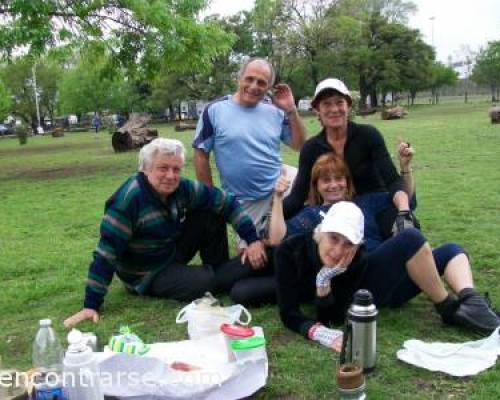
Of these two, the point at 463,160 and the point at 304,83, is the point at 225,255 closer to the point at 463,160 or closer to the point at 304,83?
the point at 463,160

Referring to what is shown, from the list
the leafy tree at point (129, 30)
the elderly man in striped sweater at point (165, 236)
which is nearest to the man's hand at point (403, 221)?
the elderly man in striped sweater at point (165, 236)

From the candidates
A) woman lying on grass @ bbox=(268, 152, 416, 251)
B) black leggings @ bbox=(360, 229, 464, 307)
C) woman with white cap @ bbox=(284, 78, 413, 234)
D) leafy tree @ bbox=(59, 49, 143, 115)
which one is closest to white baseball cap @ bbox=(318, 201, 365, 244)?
black leggings @ bbox=(360, 229, 464, 307)

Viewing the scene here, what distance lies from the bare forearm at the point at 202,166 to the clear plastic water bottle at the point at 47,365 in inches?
81.3

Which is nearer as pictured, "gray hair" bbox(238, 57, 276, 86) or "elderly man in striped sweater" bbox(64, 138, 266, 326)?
"elderly man in striped sweater" bbox(64, 138, 266, 326)

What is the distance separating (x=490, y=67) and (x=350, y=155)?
189 feet

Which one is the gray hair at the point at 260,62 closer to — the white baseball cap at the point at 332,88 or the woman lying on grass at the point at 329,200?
the white baseball cap at the point at 332,88

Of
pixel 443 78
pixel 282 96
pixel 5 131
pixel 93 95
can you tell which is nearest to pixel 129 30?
pixel 282 96

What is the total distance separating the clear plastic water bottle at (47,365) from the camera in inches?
96.8

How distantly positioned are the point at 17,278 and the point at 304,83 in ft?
152

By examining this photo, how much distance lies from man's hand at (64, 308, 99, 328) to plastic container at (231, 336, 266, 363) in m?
1.53

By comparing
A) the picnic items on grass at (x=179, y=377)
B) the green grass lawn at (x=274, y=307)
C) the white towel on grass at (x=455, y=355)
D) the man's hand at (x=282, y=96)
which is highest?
the man's hand at (x=282, y=96)

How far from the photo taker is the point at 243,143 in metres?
4.71

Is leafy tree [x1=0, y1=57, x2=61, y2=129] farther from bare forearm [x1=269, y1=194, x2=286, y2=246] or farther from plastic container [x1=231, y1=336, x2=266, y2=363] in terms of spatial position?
plastic container [x1=231, y1=336, x2=266, y2=363]

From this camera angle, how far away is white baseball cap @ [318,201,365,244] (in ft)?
10.8
